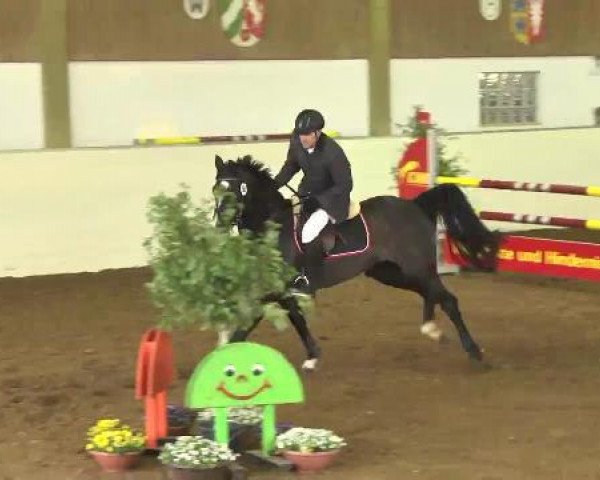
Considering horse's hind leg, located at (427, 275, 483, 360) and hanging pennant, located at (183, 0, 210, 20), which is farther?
hanging pennant, located at (183, 0, 210, 20)

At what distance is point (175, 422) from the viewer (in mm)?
5223

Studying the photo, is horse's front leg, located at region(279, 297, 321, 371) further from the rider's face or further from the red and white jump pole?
the red and white jump pole

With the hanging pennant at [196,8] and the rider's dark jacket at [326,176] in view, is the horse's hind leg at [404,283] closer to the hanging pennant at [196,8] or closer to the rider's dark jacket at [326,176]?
the rider's dark jacket at [326,176]

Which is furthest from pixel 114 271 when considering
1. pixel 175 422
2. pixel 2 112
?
pixel 175 422

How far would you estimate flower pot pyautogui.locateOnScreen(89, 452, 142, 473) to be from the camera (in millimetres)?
4793

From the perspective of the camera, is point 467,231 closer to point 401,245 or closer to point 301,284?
point 401,245

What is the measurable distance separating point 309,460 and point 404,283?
8.09 feet

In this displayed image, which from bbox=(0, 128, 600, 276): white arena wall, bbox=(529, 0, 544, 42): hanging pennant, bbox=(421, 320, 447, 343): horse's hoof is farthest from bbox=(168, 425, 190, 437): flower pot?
bbox=(529, 0, 544, 42): hanging pennant

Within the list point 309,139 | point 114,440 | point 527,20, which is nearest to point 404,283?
point 309,139

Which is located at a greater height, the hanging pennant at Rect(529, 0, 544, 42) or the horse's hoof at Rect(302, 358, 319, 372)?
the hanging pennant at Rect(529, 0, 544, 42)

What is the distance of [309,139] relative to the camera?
645cm

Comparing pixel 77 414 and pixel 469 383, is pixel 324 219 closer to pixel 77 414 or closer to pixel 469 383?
pixel 469 383

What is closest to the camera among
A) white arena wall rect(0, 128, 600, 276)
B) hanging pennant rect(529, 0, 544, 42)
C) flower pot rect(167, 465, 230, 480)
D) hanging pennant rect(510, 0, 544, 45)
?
flower pot rect(167, 465, 230, 480)

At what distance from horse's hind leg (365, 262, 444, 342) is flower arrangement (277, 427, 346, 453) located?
87.5 inches
